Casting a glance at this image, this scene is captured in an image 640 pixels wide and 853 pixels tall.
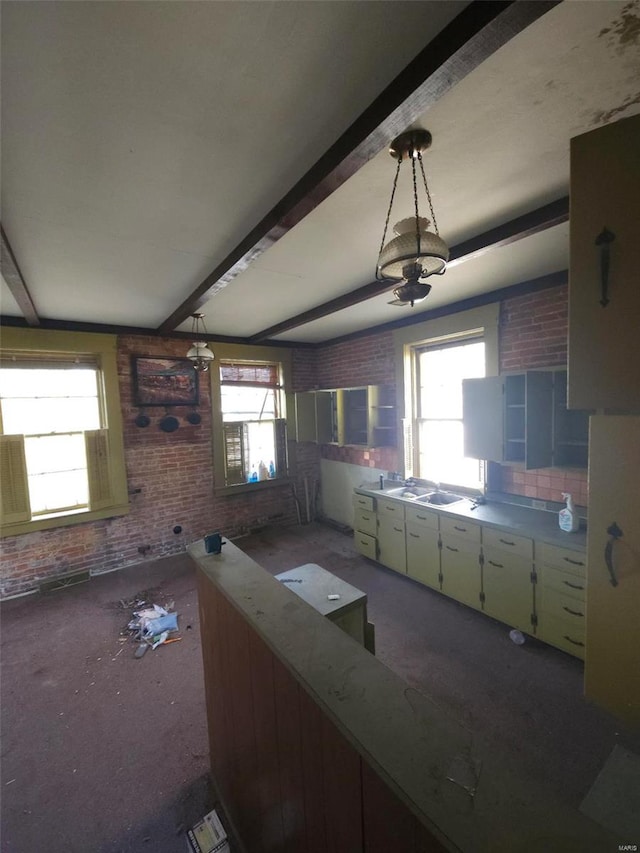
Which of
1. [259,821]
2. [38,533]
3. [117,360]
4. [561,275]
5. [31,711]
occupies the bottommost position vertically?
[31,711]

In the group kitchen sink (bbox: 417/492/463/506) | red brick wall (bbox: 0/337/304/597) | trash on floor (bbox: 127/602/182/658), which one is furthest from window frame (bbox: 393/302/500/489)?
trash on floor (bbox: 127/602/182/658)

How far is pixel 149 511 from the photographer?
4.57 meters

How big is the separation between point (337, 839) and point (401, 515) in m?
2.99

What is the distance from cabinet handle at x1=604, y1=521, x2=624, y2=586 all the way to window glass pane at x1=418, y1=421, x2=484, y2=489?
2882 millimetres

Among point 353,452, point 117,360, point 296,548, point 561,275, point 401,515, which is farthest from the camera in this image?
point 353,452

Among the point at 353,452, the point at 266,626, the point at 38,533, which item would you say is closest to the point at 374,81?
the point at 266,626

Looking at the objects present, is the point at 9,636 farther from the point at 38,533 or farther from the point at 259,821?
the point at 259,821

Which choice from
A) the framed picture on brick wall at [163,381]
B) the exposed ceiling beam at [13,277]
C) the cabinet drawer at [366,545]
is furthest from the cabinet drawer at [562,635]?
the framed picture on brick wall at [163,381]

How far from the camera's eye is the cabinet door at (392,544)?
377 cm

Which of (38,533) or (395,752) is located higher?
(395,752)

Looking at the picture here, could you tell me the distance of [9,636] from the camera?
3.12 meters

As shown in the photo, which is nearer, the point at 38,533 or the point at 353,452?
the point at 38,533

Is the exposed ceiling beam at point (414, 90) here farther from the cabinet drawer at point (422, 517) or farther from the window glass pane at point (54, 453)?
the window glass pane at point (54, 453)

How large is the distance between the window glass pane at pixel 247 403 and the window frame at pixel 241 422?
11cm
